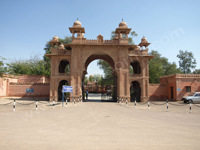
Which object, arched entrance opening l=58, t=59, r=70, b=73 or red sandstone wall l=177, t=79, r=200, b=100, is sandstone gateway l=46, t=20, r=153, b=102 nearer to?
arched entrance opening l=58, t=59, r=70, b=73

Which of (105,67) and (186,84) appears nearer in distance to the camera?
(186,84)

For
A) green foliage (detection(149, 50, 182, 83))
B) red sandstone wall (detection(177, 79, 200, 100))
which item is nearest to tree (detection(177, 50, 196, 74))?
green foliage (detection(149, 50, 182, 83))

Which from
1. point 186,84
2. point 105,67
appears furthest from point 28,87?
point 186,84

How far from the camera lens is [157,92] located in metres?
28.5

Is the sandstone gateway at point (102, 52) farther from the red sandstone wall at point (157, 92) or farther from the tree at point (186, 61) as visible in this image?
the tree at point (186, 61)

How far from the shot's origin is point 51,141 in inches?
217

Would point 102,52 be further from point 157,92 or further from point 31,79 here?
point 31,79

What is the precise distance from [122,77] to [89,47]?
6.51 meters

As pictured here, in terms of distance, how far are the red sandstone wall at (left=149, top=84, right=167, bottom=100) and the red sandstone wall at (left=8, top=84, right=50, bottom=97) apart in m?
17.7

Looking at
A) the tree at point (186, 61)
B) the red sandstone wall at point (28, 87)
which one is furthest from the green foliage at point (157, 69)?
the red sandstone wall at point (28, 87)

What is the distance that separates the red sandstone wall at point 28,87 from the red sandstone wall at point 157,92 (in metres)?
17.7

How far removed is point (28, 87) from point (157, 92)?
22.3 m

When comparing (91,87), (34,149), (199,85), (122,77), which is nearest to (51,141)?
(34,149)

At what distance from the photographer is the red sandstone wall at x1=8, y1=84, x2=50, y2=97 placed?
96.9ft
